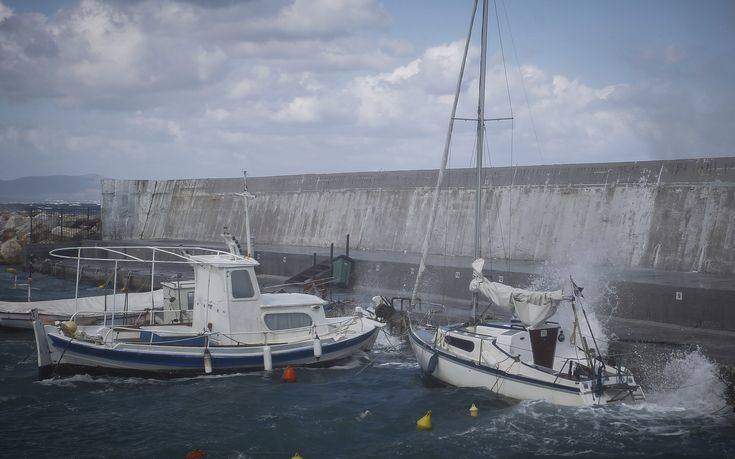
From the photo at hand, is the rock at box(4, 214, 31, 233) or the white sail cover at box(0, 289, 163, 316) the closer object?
the white sail cover at box(0, 289, 163, 316)

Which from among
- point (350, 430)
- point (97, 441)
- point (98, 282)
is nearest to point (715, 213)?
point (350, 430)

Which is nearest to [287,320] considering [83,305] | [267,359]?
[267,359]

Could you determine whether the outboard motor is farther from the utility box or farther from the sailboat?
the utility box

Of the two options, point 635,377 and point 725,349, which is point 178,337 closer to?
point 635,377

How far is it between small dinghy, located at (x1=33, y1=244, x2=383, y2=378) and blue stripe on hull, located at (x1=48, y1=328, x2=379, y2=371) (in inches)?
1.0

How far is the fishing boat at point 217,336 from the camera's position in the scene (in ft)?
56.6

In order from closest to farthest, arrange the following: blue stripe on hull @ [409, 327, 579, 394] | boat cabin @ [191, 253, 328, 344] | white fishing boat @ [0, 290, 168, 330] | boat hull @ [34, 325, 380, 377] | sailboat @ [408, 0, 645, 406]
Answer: sailboat @ [408, 0, 645, 406], blue stripe on hull @ [409, 327, 579, 394], boat hull @ [34, 325, 380, 377], boat cabin @ [191, 253, 328, 344], white fishing boat @ [0, 290, 168, 330]

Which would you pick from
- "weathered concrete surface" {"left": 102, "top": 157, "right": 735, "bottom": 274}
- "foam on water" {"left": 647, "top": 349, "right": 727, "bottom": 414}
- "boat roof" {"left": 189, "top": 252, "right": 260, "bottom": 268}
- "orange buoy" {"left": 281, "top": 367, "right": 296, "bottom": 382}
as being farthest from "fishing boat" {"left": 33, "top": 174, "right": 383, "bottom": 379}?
"weathered concrete surface" {"left": 102, "top": 157, "right": 735, "bottom": 274}

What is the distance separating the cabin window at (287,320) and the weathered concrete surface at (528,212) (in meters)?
13.2

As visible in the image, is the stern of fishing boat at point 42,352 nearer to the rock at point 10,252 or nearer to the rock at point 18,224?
the rock at point 10,252

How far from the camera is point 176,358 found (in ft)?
57.6

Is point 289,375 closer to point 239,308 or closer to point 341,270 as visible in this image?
point 239,308

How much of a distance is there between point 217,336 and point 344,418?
5272mm

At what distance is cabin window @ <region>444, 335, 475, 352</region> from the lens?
55.8 ft
